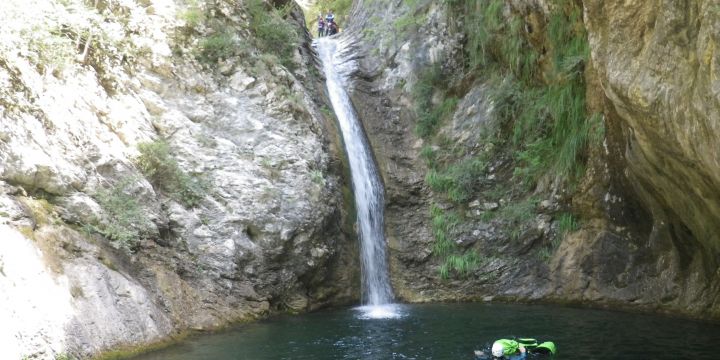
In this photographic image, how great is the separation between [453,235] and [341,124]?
4.21 m

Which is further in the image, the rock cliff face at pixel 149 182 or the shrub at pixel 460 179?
the shrub at pixel 460 179

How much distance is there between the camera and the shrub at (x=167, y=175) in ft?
35.2

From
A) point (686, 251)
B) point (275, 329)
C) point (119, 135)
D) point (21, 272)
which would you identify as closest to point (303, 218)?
point (275, 329)

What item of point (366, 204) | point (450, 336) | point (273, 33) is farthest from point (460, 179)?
point (273, 33)

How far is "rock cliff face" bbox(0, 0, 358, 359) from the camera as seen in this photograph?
25.8ft

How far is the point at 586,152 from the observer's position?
12250 mm

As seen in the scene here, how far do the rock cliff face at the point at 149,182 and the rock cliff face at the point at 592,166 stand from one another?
7.64ft

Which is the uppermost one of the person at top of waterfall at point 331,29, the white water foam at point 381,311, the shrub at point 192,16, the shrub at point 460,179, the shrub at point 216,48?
the person at top of waterfall at point 331,29

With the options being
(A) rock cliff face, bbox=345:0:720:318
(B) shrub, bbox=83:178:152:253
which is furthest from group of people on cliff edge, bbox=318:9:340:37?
(B) shrub, bbox=83:178:152:253

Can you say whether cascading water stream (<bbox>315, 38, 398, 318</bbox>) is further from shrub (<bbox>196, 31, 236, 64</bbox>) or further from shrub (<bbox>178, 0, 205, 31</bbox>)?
shrub (<bbox>178, 0, 205, 31</bbox>)

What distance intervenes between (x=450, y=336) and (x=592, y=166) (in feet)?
16.0

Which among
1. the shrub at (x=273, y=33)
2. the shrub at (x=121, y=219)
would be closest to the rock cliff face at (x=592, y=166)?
the shrub at (x=273, y=33)

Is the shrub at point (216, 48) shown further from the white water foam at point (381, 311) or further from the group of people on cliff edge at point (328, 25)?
the group of people on cliff edge at point (328, 25)

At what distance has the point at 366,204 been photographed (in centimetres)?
1436
